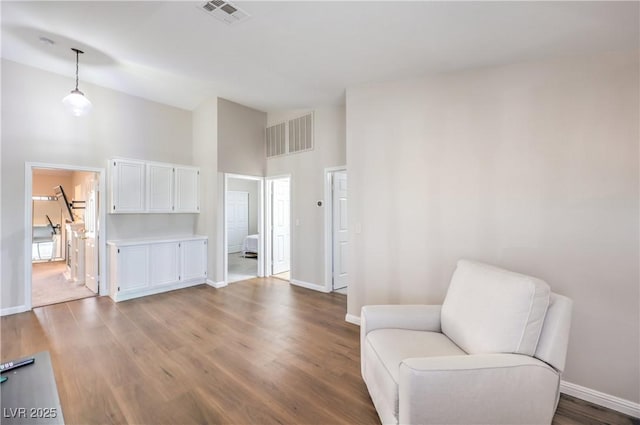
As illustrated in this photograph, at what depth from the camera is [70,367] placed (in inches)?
93.4

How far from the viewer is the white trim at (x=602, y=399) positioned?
1971 mm

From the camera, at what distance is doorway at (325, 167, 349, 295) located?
454 centimetres

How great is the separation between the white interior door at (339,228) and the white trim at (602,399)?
2993 millimetres

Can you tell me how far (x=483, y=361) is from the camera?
1.45 metres

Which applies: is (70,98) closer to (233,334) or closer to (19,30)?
(19,30)

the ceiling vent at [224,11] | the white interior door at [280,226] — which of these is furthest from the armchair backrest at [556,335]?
the white interior door at [280,226]

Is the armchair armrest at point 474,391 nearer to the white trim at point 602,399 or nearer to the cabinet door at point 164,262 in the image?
the white trim at point 602,399

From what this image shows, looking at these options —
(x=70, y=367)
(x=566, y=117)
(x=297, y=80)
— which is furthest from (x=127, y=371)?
(x=566, y=117)

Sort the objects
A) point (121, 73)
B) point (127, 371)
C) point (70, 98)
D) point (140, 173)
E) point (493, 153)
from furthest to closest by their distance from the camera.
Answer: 1. point (140, 173)
2. point (121, 73)
3. point (70, 98)
4. point (493, 153)
5. point (127, 371)

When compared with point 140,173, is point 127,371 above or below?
below

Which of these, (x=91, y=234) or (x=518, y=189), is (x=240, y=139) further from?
(x=518, y=189)

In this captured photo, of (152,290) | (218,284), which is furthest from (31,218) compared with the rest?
(218,284)

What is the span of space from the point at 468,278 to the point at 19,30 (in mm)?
4694

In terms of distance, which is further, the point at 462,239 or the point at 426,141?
the point at 426,141
